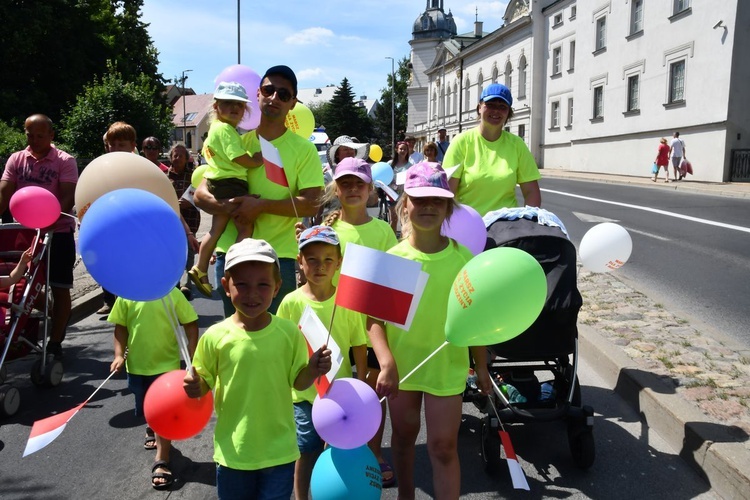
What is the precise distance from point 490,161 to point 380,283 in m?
2.00

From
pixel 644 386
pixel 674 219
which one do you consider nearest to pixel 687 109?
pixel 674 219

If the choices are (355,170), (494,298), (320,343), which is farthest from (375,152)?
(320,343)

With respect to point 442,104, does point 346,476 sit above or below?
below

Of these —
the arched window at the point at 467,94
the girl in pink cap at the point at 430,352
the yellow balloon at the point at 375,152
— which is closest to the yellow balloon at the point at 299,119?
the girl in pink cap at the point at 430,352

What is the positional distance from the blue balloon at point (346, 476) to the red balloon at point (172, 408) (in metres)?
0.53

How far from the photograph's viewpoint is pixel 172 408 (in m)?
2.33

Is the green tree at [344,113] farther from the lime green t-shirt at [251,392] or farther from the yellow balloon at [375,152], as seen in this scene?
the lime green t-shirt at [251,392]

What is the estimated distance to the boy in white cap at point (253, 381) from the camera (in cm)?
242

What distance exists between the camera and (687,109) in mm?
26156

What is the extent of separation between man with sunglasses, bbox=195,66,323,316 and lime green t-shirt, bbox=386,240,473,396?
0.87m

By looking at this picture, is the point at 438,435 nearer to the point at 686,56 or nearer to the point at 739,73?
the point at 739,73

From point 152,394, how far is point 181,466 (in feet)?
4.96

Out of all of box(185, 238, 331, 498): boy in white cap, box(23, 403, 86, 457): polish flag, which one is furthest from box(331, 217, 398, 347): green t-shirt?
box(23, 403, 86, 457): polish flag

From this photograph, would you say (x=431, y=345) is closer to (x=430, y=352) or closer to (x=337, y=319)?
(x=430, y=352)
